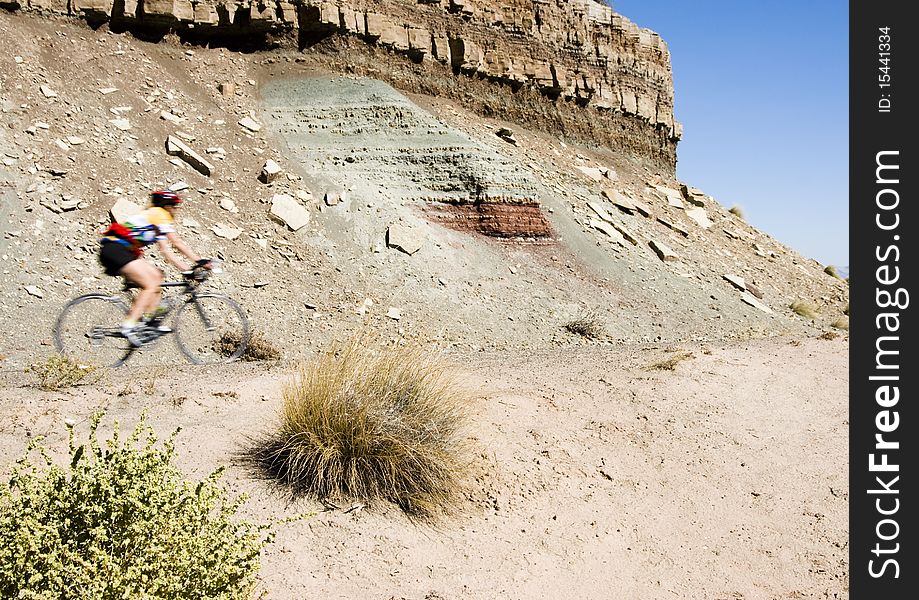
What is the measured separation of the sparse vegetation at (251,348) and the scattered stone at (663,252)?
10.6 metres

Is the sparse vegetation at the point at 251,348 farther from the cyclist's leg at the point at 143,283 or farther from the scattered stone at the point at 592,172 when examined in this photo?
the scattered stone at the point at 592,172

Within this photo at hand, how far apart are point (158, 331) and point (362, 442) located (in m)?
4.23

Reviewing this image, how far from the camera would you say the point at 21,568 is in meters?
3.26

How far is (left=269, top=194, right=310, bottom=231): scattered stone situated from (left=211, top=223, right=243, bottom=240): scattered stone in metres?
0.92

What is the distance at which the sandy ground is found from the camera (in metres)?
5.00

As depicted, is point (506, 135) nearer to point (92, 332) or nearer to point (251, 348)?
point (251, 348)

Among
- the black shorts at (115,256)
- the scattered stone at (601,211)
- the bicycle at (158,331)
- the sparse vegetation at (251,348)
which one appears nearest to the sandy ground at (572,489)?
the bicycle at (158,331)

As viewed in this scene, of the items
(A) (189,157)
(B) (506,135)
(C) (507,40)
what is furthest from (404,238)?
(C) (507,40)

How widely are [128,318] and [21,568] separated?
18.0 ft

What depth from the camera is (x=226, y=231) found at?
13844 mm

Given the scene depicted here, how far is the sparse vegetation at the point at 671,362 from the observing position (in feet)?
31.7

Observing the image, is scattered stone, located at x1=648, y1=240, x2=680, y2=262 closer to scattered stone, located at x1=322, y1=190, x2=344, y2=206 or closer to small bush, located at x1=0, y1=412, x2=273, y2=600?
scattered stone, located at x1=322, y1=190, x2=344, y2=206
